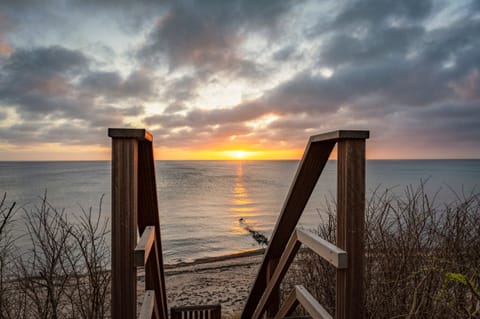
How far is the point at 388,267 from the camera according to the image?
279cm

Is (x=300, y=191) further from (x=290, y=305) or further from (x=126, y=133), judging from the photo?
(x=126, y=133)

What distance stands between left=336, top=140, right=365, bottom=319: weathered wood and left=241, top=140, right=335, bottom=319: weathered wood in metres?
0.18

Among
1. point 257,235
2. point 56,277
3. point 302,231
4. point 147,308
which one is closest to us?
point 147,308

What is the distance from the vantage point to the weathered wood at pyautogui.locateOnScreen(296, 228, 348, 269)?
1.29 m

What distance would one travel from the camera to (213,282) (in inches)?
441

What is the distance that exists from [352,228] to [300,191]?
58 cm

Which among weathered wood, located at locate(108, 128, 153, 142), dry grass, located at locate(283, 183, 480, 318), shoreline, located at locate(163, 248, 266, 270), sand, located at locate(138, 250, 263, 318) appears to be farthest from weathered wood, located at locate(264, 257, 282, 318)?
shoreline, located at locate(163, 248, 266, 270)

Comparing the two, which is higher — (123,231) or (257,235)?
(123,231)

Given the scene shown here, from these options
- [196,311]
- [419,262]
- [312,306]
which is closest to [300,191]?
[312,306]

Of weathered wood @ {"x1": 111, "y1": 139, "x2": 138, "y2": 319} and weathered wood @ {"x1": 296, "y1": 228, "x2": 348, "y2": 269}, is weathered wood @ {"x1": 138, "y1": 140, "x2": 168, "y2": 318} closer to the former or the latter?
weathered wood @ {"x1": 111, "y1": 139, "x2": 138, "y2": 319}

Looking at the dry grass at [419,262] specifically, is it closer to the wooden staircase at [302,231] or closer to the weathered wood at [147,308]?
the wooden staircase at [302,231]

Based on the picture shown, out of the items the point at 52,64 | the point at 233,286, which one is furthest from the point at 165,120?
the point at 233,286

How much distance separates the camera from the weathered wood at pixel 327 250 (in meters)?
1.29

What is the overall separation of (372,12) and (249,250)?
16.6 m
